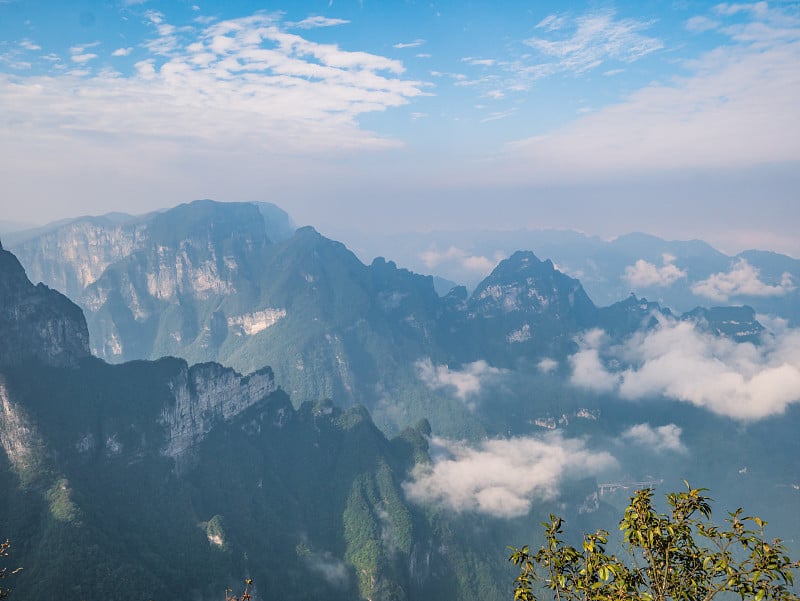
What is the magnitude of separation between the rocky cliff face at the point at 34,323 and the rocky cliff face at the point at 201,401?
16.5 meters

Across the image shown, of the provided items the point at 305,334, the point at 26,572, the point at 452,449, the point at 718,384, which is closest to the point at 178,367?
the point at 26,572

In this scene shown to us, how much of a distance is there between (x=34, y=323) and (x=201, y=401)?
1122 inches

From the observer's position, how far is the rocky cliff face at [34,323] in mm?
75312

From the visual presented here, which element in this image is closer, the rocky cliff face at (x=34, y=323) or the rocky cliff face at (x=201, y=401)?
the rocky cliff face at (x=34, y=323)

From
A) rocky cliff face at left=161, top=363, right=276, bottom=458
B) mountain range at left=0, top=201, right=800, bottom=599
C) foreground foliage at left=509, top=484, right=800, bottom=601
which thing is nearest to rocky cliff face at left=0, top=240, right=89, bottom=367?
mountain range at left=0, top=201, right=800, bottom=599

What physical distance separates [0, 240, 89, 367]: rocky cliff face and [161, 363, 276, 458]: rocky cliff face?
648 inches

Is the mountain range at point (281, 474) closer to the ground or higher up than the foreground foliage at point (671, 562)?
closer to the ground

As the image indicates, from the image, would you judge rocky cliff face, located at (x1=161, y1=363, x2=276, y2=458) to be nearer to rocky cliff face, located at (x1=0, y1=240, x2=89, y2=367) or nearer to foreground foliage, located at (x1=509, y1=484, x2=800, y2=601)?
rocky cliff face, located at (x1=0, y1=240, x2=89, y2=367)

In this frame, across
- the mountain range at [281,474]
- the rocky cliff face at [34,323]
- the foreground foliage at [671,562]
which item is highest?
the foreground foliage at [671,562]

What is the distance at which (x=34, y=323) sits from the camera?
78562 millimetres

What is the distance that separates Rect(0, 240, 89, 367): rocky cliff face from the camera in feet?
247

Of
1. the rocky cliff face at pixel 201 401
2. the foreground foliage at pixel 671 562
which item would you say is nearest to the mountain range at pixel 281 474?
the rocky cliff face at pixel 201 401

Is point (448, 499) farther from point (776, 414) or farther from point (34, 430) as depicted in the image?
point (776, 414)

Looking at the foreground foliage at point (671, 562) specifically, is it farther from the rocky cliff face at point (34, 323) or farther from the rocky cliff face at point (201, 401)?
the rocky cliff face at point (201, 401)
